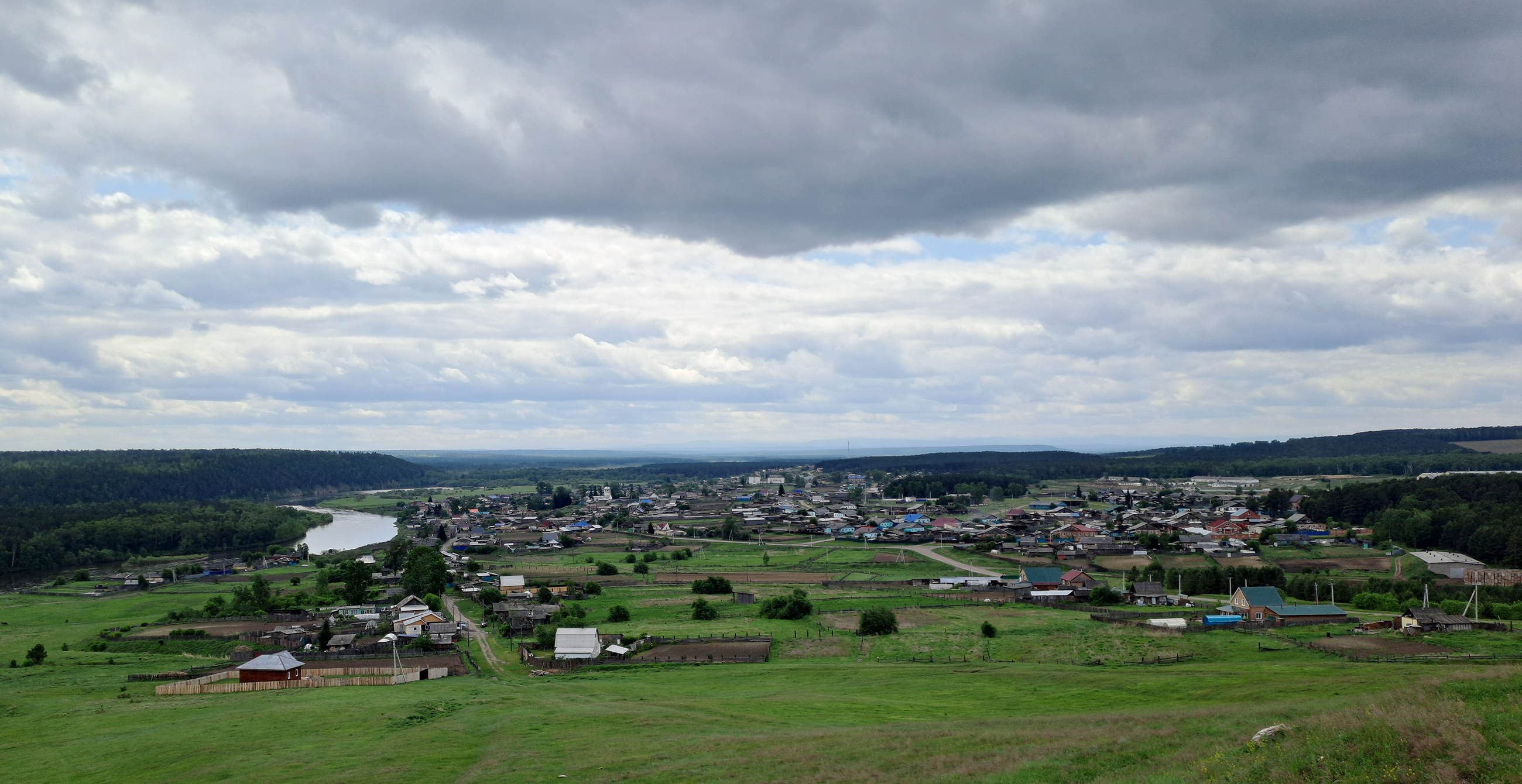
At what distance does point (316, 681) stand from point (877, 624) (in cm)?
2911

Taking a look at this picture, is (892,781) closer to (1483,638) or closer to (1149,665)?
(1149,665)

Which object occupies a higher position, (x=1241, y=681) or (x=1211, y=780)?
(x=1211, y=780)

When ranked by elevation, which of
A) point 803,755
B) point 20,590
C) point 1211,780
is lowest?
point 20,590

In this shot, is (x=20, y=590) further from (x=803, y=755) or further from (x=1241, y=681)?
(x=1241, y=681)

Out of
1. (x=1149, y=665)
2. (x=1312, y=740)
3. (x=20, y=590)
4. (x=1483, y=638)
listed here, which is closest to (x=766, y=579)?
(x=1149, y=665)

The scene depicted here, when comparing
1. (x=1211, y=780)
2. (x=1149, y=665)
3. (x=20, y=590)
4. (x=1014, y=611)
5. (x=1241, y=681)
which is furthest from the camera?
(x=20, y=590)

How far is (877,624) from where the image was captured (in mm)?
53625

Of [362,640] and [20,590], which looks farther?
[20,590]

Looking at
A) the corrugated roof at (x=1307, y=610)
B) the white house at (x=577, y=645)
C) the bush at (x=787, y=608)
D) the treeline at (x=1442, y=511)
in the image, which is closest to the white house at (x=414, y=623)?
the white house at (x=577, y=645)

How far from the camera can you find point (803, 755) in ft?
77.6

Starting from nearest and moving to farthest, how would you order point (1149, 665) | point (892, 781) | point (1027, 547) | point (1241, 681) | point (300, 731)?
point (892, 781)
point (300, 731)
point (1241, 681)
point (1149, 665)
point (1027, 547)

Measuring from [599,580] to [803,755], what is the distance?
61.3 m

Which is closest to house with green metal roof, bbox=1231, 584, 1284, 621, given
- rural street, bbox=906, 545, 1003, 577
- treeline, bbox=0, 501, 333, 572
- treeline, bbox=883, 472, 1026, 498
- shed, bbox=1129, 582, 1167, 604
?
shed, bbox=1129, 582, 1167, 604

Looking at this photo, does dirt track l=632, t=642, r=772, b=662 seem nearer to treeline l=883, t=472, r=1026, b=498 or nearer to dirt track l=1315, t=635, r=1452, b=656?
dirt track l=1315, t=635, r=1452, b=656
